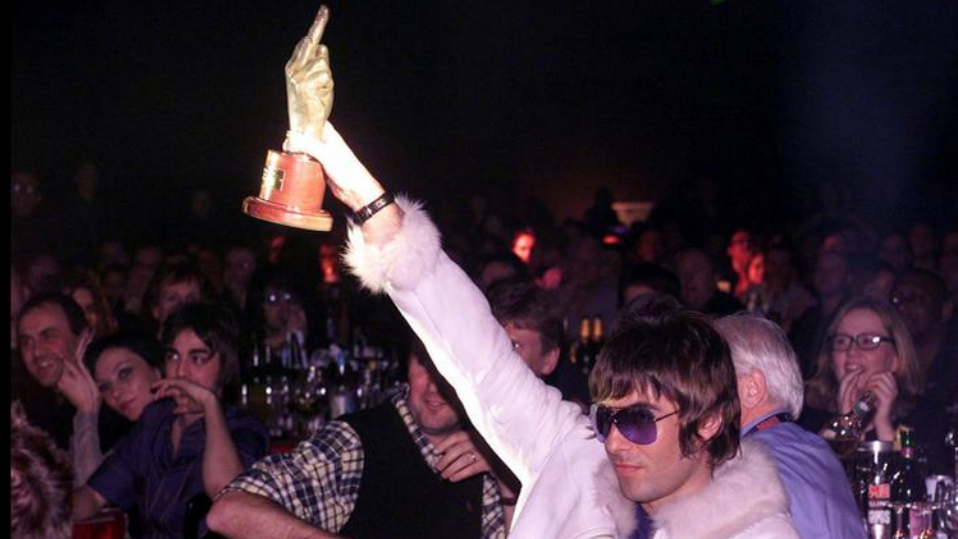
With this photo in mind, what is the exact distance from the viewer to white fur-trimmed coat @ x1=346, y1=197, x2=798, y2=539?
277 cm

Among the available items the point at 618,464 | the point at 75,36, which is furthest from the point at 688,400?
the point at 75,36

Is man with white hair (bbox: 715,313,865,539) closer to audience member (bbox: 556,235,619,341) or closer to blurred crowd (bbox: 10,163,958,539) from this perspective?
blurred crowd (bbox: 10,163,958,539)

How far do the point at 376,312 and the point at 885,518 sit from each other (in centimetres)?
462

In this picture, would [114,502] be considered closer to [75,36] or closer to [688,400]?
[688,400]

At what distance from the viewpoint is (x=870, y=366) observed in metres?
5.42

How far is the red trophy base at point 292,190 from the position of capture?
8.73ft

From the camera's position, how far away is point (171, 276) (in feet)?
26.0

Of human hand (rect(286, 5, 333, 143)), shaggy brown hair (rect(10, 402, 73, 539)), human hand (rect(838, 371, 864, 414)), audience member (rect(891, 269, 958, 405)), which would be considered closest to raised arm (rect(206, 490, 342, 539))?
shaggy brown hair (rect(10, 402, 73, 539))

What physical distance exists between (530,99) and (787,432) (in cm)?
1351

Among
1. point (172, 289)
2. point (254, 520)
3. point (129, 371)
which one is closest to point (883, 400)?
point (254, 520)

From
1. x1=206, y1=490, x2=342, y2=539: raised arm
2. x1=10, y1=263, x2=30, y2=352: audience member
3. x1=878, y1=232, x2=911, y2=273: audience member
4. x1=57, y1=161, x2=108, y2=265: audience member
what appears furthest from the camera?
x1=57, y1=161, x2=108, y2=265: audience member

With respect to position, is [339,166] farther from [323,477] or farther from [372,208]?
[323,477]

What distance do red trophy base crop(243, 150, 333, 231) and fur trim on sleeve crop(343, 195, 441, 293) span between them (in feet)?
0.42

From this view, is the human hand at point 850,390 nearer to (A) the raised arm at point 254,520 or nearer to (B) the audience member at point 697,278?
(A) the raised arm at point 254,520
